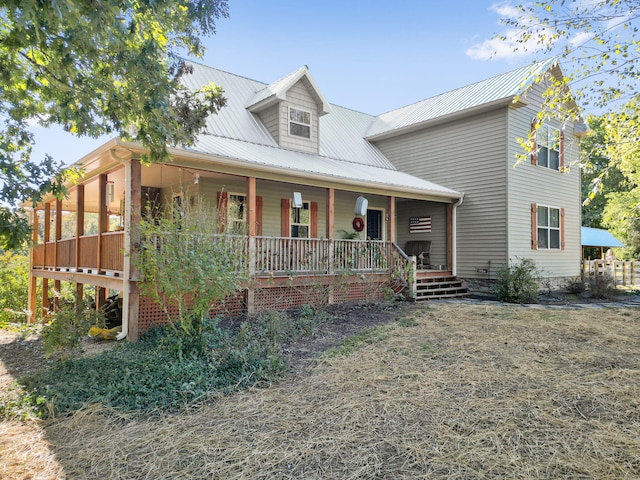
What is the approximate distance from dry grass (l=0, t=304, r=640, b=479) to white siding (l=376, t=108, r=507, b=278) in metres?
7.41

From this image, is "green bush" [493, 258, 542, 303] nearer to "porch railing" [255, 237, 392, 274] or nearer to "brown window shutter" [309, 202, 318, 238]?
"porch railing" [255, 237, 392, 274]

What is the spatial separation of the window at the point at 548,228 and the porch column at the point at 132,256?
12.0m

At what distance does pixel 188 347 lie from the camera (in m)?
5.36

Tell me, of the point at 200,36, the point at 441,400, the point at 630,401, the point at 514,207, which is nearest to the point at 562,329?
the point at 630,401

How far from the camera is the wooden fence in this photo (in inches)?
650

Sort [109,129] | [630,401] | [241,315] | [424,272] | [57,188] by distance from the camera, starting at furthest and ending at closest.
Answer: [424,272]
[241,315]
[109,129]
[57,188]
[630,401]

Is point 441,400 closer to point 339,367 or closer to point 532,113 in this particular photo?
point 339,367

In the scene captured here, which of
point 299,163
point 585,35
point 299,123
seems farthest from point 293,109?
point 585,35

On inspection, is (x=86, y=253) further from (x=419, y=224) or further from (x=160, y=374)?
(x=419, y=224)

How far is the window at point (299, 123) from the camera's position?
39.2ft

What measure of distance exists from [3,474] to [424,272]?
35.8 ft

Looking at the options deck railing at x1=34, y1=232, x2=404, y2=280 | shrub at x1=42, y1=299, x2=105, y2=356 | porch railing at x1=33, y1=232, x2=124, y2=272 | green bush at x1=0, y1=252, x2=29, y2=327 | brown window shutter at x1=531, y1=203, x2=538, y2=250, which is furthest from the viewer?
green bush at x1=0, y1=252, x2=29, y2=327

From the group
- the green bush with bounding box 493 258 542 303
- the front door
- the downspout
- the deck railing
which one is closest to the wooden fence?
the green bush with bounding box 493 258 542 303

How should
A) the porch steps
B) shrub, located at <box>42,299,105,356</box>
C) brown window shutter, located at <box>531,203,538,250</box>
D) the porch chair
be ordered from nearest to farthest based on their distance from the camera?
shrub, located at <box>42,299,105,356</box> < the porch steps < brown window shutter, located at <box>531,203,538,250</box> < the porch chair
